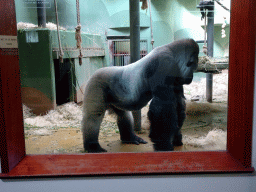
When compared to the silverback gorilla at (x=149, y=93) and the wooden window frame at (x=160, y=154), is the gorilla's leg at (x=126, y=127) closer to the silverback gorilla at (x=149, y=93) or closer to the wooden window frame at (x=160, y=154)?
the silverback gorilla at (x=149, y=93)

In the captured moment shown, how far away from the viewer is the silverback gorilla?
1405 mm

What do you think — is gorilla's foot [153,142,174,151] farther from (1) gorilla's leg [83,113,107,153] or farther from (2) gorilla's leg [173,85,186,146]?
(1) gorilla's leg [83,113,107,153]

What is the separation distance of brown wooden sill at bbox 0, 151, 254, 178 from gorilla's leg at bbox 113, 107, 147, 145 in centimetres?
16

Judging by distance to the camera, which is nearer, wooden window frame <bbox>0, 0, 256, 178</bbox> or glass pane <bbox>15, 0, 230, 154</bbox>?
wooden window frame <bbox>0, 0, 256, 178</bbox>

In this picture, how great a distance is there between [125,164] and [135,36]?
760mm

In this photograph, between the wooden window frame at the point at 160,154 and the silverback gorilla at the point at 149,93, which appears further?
the silverback gorilla at the point at 149,93

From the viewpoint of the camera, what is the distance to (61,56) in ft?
4.75

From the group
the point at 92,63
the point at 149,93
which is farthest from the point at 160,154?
the point at 92,63

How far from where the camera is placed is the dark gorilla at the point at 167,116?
55.4 inches

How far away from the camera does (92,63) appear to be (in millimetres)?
1452

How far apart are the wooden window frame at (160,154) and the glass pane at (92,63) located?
122mm

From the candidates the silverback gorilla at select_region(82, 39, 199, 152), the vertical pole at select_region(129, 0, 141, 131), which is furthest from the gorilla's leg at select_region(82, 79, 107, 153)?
the vertical pole at select_region(129, 0, 141, 131)

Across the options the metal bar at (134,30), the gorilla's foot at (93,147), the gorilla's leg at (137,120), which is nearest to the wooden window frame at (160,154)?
the gorilla's foot at (93,147)

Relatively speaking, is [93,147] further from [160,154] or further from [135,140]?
[160,154]
